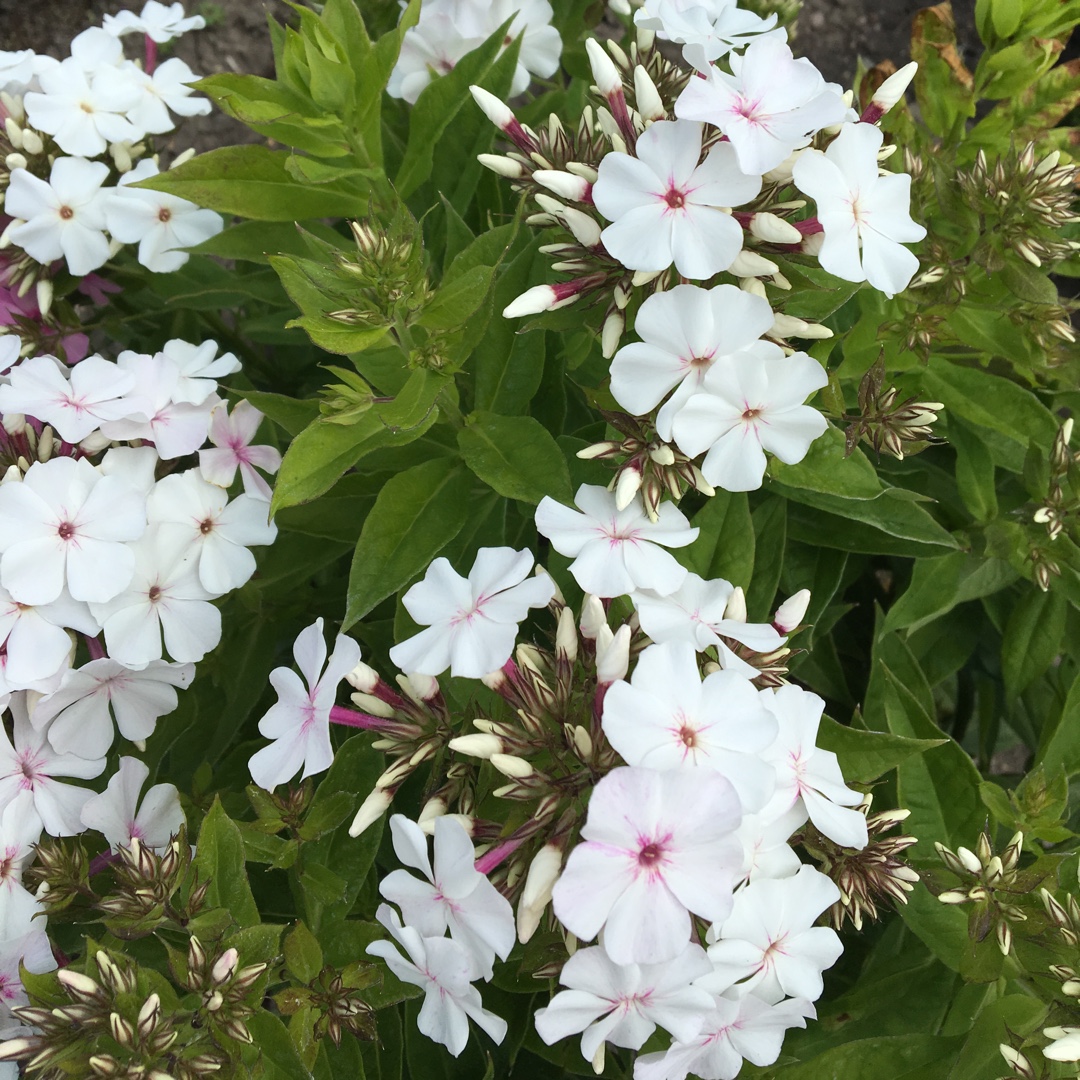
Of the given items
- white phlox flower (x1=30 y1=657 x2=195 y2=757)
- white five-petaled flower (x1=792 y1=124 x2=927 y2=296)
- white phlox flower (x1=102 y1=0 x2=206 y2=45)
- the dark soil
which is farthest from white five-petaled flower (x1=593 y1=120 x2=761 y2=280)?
the dark soil

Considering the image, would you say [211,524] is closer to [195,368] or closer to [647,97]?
[195,368]

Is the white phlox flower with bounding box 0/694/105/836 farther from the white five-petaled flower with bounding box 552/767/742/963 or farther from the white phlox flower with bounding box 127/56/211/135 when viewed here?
the white phlox flower with bounding box 127/56/211/135

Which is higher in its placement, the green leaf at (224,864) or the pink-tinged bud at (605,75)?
the pink-tinged bud at (605,75)

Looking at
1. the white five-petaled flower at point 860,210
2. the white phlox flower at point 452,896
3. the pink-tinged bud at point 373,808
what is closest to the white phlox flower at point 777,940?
the white phlox flower at point 452,896

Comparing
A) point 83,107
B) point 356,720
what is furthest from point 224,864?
point 83,107

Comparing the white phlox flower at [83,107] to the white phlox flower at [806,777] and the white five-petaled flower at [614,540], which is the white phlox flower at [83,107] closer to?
the white five-petaled flower at [614,540]

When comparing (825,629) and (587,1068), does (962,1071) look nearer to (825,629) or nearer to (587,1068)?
(587,1068)
